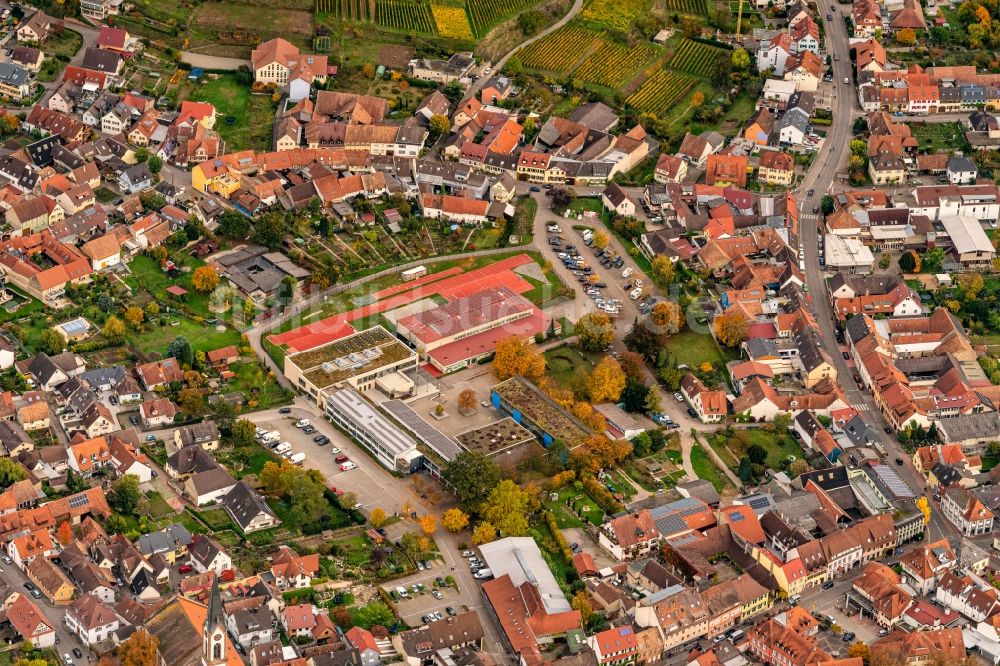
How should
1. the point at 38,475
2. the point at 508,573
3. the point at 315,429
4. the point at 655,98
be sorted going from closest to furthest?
the point at 508,573
the point at 38,475
the point at 315,429
the point at 655,98

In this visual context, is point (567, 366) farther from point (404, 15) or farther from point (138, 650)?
point (404, 15)

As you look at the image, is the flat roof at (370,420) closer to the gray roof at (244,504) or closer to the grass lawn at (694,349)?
the gray roof at (244,504)

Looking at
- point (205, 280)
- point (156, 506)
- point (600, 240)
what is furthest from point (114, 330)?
point (600, 240)

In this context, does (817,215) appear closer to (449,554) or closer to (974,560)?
(974,560)

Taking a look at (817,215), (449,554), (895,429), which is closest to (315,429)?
(449,554)

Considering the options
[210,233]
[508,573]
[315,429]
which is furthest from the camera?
[210,233]

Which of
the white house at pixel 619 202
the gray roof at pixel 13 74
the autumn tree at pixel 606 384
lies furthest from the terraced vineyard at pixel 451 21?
the autumn tree at pixel 606 384
